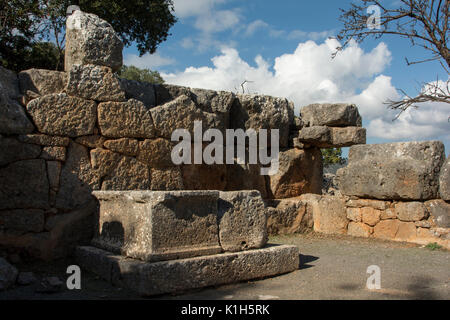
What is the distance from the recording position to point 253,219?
14.0ft

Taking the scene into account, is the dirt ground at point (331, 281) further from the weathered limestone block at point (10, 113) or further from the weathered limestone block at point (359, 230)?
the weathered limestone block at point (10, 113)

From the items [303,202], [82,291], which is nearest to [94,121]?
[82,291]

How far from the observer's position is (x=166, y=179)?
5.58 m

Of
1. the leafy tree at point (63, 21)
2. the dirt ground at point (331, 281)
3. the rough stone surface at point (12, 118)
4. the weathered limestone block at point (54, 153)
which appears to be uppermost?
the leafy tree at point (63, 21)

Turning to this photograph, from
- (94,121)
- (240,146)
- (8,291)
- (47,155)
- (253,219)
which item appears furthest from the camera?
(240,146)

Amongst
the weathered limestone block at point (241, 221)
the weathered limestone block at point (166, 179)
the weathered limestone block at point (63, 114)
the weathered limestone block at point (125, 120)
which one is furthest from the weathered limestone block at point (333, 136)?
the weathered limestone block at point (63, 114)

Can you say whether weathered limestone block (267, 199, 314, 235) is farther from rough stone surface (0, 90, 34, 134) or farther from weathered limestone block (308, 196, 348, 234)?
rough stone surface (0, 90, 34, 134)

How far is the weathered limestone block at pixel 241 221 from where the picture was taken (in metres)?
4.11

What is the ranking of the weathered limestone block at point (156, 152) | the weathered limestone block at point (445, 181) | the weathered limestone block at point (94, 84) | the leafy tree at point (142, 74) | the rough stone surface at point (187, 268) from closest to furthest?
the rough stone surface at point (187, 268)
the weathered limestone block at point (94, 84)
the weathered limestone block at point (156, 152)
the weathered limestone block at point (445, 181)
the leafy tree at point (142, 74)

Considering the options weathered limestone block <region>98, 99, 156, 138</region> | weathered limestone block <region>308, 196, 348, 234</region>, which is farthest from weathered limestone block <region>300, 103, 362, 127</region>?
weathered limestone block <region>98, 99, 156, 138</region>

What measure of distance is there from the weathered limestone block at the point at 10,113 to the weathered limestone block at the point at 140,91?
50.7 inches
